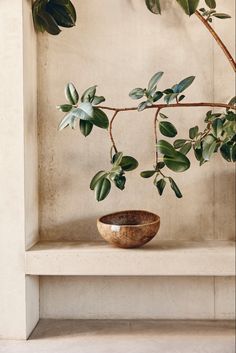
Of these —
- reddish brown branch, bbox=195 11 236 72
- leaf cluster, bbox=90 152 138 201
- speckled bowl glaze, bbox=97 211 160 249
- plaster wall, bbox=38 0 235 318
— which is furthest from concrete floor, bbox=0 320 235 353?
reddish brown branch, bbox=195 11 236 72

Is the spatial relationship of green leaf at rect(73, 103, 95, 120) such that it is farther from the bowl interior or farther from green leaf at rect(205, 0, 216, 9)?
green leaf at rect(205, 0, 216, 9)

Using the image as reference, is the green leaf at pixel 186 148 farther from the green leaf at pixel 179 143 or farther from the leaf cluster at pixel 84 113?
the leaf cluster at pixel 84 113

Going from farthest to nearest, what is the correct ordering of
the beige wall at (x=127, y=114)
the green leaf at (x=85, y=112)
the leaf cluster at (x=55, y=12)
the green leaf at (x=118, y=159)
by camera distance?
the beige wall at (x=127, y=114) → the leaf cluster at (x=55, y=12) → the green leaf at (x=118, y=159) → the green leaf at (x=85, y=112)

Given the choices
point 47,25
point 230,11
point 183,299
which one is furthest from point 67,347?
point 230,11

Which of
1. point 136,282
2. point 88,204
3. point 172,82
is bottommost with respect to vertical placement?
point 136,282

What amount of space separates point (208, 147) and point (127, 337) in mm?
971

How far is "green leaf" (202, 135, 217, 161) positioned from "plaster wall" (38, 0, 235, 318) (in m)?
0.30

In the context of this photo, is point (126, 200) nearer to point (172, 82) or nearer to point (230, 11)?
point (172, 82)

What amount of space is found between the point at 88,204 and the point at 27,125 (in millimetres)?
523

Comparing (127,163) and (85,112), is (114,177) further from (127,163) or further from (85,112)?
(85,112)

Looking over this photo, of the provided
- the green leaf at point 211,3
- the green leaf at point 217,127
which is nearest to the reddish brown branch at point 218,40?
the green leaf at point 211,3

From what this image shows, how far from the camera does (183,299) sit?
229 cm

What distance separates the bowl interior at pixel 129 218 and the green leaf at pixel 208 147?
42 cm

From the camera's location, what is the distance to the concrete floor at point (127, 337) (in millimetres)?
1956
